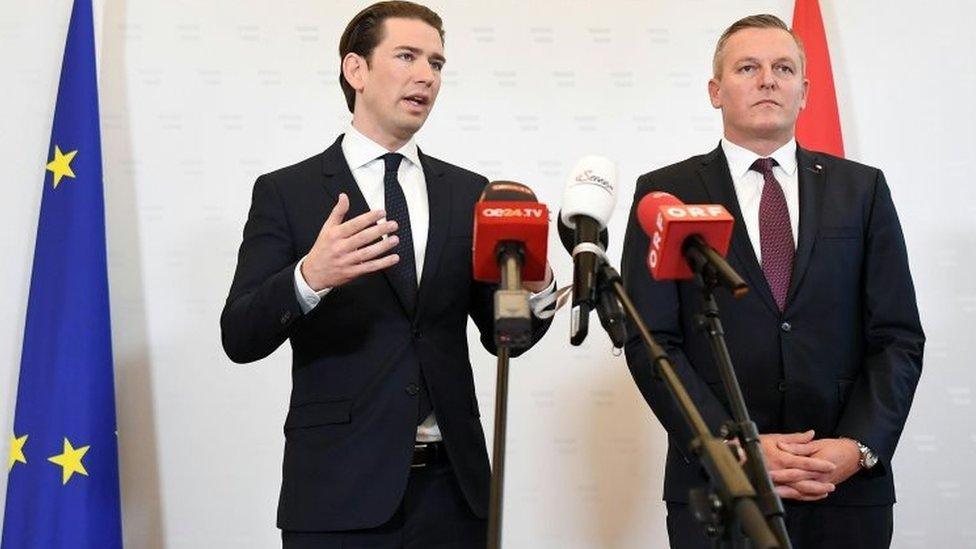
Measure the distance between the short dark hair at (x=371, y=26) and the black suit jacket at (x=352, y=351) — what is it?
1.09 feet

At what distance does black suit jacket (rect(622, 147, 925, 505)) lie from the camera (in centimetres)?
253

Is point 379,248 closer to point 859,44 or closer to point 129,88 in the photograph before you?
point 129,88

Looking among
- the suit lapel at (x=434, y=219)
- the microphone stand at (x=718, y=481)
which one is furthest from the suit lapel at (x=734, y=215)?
the microphone stand at (x=718, y=481)

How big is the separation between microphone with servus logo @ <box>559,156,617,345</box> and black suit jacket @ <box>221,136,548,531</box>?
0.55 meters

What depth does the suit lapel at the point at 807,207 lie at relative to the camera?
2.60m

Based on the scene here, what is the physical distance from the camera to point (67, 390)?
3.49 metres

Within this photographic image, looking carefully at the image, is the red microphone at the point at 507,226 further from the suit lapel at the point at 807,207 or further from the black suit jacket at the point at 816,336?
the suit lapel at the point at 807,207

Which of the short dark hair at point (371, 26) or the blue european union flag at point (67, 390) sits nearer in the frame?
the short dark hair at point (371, 26)

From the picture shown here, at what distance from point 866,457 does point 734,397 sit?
2.97 ft

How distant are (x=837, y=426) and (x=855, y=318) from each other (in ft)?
0.80

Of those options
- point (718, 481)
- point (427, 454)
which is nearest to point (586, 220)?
point (718, 481)

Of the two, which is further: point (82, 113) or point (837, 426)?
point (82, 113)

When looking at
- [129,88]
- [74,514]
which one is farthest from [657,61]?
[74,514]

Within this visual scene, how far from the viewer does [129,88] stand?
3779 millimetres
